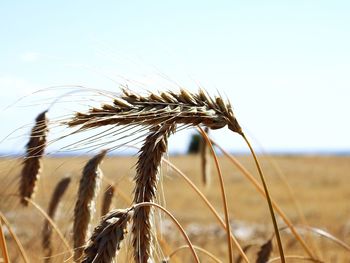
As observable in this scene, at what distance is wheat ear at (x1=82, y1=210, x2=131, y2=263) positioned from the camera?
126cm

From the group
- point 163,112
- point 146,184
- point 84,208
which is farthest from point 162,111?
point 84,208

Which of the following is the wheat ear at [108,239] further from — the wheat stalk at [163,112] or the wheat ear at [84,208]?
the wheat ear at [84,208]

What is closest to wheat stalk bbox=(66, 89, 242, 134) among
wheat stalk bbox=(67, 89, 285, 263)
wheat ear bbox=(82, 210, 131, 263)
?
wheat stalk bbox=(67, 89, 285, 263)

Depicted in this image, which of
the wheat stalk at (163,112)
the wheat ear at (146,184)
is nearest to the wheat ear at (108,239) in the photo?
the wheat ear at (146,184)

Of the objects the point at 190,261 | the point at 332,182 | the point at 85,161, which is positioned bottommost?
the point at 332,182

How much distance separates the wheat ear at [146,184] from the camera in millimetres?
1455

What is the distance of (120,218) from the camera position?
4.43 ft

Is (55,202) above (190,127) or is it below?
below

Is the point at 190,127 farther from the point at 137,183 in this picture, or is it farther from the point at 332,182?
the point at 332,182

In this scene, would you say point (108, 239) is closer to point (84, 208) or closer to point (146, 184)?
point (146, 184)

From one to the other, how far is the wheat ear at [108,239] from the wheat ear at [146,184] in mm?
85

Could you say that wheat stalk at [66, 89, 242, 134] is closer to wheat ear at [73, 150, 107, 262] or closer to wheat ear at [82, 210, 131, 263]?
wheat ear at [82, 210, 131, 263]

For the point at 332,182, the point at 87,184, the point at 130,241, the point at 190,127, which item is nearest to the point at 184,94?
the point at 190,127

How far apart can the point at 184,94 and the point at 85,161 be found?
1.65 feet
